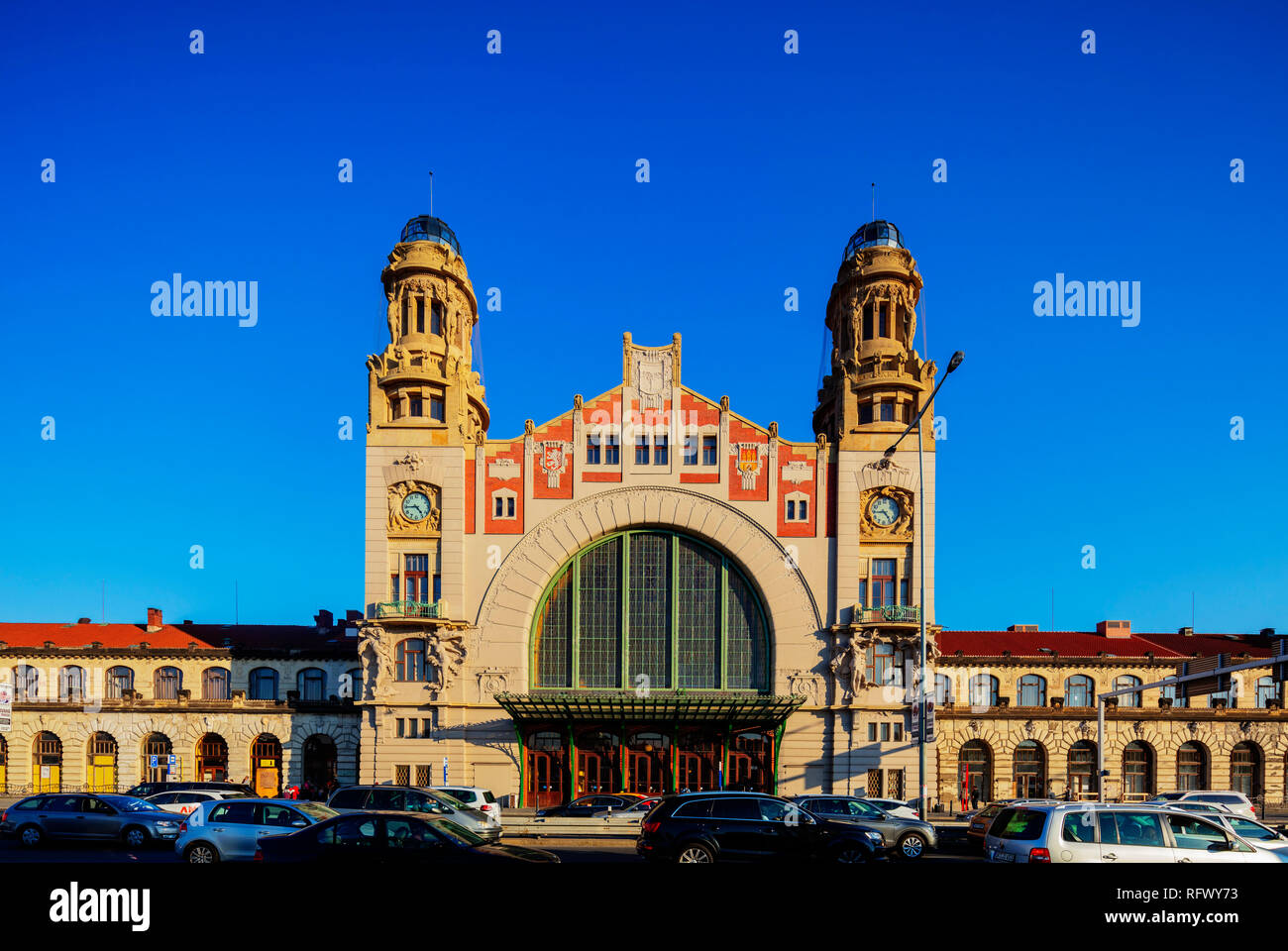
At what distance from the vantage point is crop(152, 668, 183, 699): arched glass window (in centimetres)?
5853

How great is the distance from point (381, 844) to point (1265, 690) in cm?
5645

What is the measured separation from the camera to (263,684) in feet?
193

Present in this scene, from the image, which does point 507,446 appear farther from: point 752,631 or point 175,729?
point 175,729

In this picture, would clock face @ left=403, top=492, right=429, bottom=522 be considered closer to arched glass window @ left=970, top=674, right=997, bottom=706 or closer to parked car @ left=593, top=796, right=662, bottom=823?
parked car @ left=593, top=796, right=662, bottom=823

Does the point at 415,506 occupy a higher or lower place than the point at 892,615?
higher

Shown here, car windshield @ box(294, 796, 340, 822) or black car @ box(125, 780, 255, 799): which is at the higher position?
car windshield @ box(294, 796, 340, 822)

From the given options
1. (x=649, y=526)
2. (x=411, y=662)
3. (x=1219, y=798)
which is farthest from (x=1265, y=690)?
(x=411, y=662)

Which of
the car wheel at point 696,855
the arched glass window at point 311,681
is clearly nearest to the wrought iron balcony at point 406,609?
the arched glass window at point 311,681

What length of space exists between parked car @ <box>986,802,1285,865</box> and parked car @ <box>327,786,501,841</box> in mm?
15214

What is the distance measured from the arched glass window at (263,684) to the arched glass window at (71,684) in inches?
381

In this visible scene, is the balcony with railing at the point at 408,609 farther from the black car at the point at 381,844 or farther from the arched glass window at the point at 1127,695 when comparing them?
the arched glass window at the point at 1127,695

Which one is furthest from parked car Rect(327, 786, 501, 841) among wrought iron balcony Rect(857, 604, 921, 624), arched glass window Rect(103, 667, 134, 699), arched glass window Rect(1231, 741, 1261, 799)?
arched glass window Rect(1231, 741, 1261, 799)

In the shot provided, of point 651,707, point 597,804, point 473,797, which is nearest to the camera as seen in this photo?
point 473,797

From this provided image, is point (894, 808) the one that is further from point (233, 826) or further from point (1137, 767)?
point (1137, 767)
